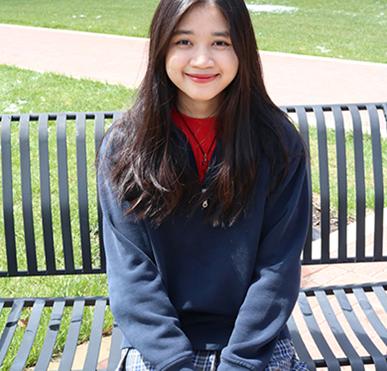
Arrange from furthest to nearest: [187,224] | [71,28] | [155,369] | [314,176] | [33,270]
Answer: [71,28] → [314,176] → [33,270] → [187,224] → [155,369]

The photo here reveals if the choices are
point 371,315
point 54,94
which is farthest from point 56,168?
point 371,315

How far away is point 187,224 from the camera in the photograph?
2.29m

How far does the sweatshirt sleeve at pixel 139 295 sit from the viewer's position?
214 centimetres

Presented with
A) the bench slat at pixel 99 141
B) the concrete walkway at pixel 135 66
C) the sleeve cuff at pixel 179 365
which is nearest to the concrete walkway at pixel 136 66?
the concrete walkway at pixel 135 66

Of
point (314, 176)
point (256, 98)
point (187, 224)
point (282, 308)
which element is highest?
point (256, 98)

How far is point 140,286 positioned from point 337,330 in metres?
0.84

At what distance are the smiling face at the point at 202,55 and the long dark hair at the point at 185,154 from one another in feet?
0.13

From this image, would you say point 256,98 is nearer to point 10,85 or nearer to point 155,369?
point 155,369

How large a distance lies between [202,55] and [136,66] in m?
8.20

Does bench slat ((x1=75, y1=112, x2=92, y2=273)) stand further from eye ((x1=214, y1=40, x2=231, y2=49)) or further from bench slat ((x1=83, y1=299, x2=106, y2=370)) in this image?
eye ((x1=214, y1=40, x2=231, y2=49))

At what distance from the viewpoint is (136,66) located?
1026 cm

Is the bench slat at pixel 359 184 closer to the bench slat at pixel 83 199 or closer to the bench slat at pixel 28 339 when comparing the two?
the bench slat at pixel 83 199

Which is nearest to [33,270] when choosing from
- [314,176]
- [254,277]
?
[254,277]

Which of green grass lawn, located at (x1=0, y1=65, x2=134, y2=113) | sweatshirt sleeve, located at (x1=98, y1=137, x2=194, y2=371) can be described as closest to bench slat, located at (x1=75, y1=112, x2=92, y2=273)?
sweatshirt sleeve, located at (x1=98, y1=137, x2=194, y2=371)
